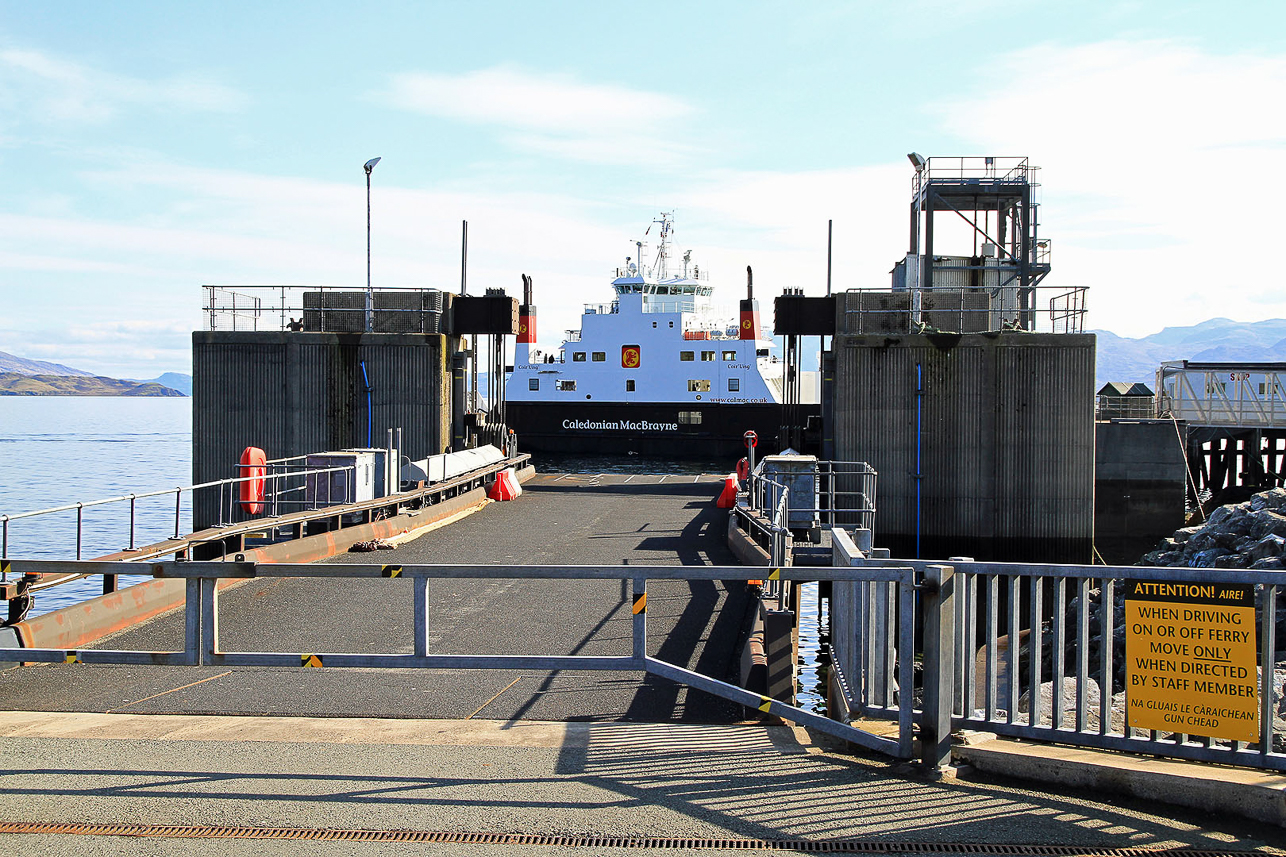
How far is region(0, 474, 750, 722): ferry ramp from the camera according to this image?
7.16 metres

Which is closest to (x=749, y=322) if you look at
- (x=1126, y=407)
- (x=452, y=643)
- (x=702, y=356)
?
(x=702, y=356)

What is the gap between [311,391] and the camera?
25.1 meters

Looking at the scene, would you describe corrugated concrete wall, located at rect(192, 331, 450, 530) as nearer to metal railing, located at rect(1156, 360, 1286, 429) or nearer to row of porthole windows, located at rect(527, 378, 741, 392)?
metal railing, located at rect(1156, 360, 1286, 429)

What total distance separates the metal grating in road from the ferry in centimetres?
4323

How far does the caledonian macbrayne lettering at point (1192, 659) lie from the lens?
5082mm

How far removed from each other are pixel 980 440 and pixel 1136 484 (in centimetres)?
563

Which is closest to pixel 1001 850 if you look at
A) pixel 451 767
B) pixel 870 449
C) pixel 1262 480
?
pixel 451 767

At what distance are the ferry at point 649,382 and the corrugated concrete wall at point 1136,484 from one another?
23719 mm

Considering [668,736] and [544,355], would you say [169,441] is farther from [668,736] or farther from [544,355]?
[668,736]

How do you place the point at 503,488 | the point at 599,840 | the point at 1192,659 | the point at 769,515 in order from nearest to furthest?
the point at 599,840 < the point at 1192,659 < the point at 769,515 < the point at 503,488

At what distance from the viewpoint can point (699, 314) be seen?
54.8 metres

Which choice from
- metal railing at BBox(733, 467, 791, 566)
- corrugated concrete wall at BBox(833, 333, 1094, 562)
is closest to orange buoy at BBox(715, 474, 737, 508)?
metal railing at BBox(733, 467, 791, 566)

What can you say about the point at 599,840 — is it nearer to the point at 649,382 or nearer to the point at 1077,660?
the point at 1077,660

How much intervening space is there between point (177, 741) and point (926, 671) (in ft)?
13.8
